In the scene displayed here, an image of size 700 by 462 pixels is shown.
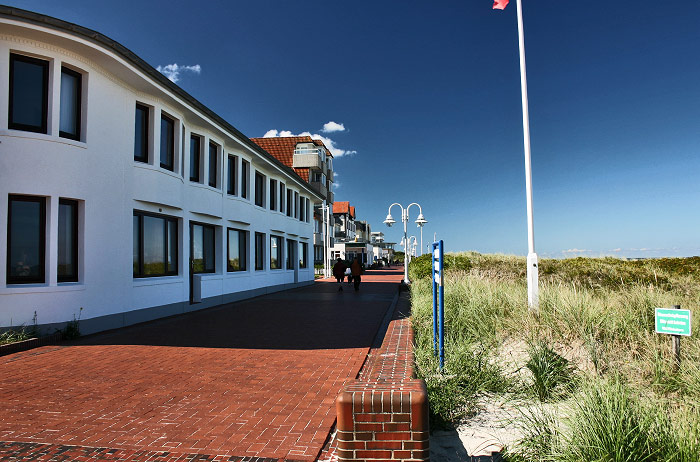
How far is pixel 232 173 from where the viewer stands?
17344 millimetres

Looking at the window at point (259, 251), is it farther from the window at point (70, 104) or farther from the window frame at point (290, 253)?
the window at point (70, 104)

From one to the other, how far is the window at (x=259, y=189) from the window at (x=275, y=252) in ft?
7.55

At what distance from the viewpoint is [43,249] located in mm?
9094

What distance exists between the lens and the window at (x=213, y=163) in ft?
51.4

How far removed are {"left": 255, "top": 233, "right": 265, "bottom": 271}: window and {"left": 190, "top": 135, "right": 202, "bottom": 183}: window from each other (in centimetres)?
567

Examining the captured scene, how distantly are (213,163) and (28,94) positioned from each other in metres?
6.96

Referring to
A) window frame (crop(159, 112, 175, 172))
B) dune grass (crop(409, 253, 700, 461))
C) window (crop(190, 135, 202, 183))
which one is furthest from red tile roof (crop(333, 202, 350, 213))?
dune grass (crop(409, 253, 700, 461))

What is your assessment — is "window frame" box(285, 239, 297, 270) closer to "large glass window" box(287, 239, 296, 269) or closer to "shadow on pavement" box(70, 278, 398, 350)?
"large glass window" box(287, 239, 296, 269)

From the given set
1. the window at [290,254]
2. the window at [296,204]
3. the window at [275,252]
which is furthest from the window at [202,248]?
the window at [296,204]

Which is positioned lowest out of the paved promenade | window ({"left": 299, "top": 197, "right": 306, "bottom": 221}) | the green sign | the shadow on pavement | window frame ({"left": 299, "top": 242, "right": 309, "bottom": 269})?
the shadow on pavement

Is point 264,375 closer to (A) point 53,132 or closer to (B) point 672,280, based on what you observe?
(A) point 53,132

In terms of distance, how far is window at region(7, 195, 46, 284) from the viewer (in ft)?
28.7

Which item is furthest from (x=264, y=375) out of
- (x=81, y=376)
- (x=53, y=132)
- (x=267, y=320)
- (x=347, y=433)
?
(x=53, y=132)

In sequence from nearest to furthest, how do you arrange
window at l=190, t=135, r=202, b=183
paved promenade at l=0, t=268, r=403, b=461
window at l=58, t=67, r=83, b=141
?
paved promenade at l=0, t=268, r=403, b=461 < window at l=58, t=67, r=83, b=141 < window at l=190, t=135, r=202, b=183
